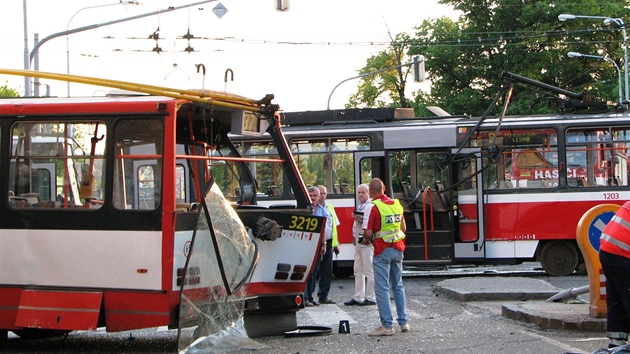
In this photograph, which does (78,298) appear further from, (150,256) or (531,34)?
(531,34)

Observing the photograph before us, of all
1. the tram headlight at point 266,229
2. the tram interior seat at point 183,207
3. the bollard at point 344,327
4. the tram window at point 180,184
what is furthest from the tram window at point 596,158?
the tram interior seat at point 183,207

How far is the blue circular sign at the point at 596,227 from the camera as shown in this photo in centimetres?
1165

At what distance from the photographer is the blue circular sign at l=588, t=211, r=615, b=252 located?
1165cm

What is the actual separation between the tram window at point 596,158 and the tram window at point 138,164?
1179cm

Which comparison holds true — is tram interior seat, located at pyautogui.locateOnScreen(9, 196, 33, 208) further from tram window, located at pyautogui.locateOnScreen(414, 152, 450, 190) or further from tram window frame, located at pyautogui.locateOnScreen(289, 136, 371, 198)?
tram window, located at pyautogui.locateOnScreen(414, 152, 450, 190)


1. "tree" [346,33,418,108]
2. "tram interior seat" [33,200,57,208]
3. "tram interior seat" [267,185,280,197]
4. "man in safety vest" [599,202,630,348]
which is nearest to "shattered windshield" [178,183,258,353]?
"tram interior seat" [33,200,57,208]

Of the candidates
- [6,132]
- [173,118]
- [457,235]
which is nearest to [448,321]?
[173,118]

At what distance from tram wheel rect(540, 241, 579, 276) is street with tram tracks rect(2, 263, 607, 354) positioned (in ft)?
17.5

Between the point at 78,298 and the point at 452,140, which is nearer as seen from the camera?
the point at 78,298

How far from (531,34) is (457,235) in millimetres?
27084

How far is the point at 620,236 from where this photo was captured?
8.92 m

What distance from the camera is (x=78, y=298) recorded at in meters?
10.2

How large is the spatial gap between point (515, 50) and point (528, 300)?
32.3m

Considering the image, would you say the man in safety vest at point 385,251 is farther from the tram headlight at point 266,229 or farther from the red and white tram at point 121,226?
the tram headlight at point 266,229
